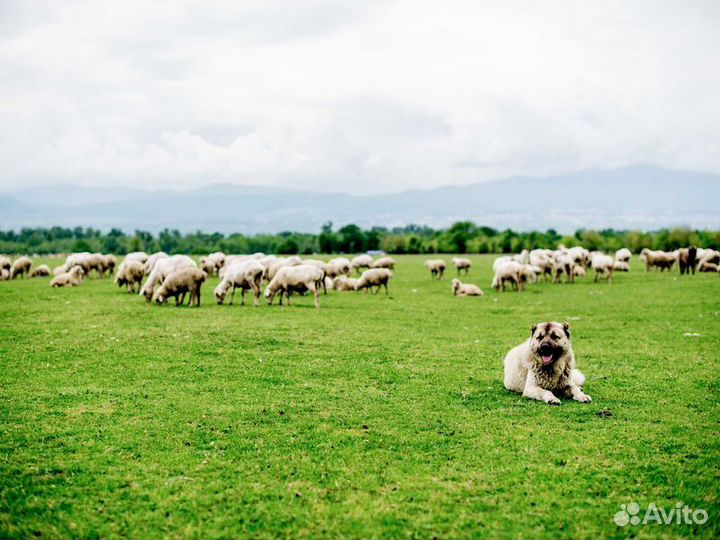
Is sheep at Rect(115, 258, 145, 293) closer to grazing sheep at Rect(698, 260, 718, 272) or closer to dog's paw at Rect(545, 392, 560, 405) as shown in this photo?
dog's paw at Rect(545, 392, 560, 405)

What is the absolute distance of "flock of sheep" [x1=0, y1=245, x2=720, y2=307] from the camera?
83.0ft

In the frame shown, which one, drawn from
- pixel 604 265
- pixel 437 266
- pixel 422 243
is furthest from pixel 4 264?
pixel 422 243

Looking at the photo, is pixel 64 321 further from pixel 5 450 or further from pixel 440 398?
pixel 440 398

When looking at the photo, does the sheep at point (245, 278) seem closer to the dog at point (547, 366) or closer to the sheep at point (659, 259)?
the dog at point (547, 366)

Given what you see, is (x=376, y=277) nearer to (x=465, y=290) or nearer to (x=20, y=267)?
(x=465, y=290)

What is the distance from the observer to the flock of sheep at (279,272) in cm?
2531

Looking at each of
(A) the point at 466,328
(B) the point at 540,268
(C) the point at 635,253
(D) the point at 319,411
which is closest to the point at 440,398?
(D) the point at 319,411

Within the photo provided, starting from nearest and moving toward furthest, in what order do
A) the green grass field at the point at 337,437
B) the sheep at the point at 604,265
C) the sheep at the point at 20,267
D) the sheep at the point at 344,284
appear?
the green grass field at the point at 337,437, the sheep at the point at 344,284, the sheep at the point at 604,265, the sheep at the point at 20,267

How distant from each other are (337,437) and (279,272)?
705 inches

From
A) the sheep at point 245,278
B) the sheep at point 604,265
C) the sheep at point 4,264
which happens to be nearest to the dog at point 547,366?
the sheep at point 245,278

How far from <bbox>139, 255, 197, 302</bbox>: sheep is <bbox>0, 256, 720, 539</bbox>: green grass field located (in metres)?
7.58

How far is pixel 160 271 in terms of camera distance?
26484mm

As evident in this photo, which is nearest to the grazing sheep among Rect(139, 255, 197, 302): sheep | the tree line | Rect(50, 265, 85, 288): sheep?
Rect(139, 255, 197, 302): sheep

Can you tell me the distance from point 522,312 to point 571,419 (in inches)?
610
